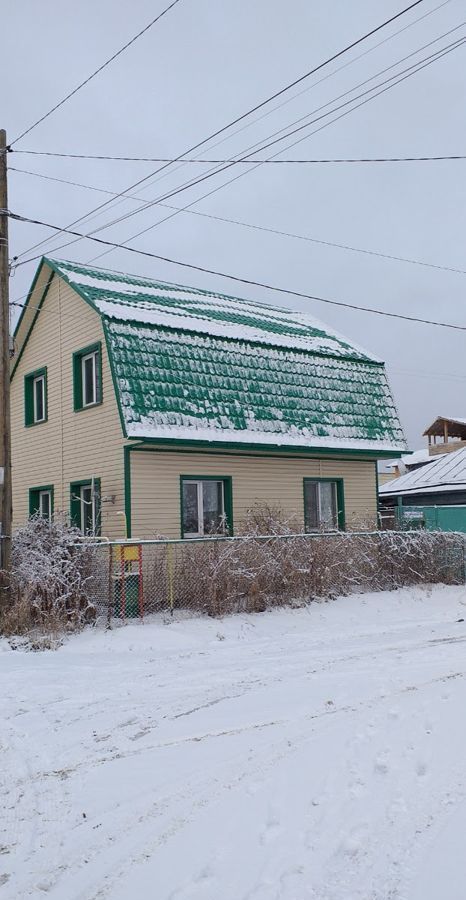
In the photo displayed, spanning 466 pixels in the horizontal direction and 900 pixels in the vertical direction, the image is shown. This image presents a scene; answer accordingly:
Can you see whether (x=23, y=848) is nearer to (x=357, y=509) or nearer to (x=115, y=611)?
(x=115, y=611)

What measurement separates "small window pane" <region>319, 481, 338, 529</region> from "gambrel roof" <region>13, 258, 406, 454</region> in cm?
133

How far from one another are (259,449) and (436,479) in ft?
47.2

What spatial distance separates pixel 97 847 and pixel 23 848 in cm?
46

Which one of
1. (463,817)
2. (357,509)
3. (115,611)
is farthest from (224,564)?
(463,817)

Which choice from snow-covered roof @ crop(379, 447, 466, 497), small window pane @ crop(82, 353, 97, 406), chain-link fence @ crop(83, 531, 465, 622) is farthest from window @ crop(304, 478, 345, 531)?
snow-covered roof @ crop(379, 447, 466, 497)

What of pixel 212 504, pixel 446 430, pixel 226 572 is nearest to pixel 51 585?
pixel 226 572

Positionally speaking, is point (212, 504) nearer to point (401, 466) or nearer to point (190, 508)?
point (190, 508)

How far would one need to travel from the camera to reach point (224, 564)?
13656 mm

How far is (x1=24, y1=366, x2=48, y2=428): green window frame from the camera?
66.8 feet

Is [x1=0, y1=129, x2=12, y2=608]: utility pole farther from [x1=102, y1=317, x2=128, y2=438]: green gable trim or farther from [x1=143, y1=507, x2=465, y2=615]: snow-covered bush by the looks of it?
[x1=143, y1=507, x2=465, y2=615]: snow-covered bush

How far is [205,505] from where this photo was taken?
17.5 m

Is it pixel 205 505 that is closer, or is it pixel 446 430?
pixel 205 505

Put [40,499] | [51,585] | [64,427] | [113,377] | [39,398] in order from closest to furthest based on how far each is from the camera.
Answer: [51,585] → [113,377] → [64,427] → [40,499] → [39,398]


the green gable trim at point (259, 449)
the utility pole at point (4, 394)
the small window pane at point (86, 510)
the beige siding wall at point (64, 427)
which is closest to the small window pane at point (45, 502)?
the beige siding wall at point (64, 427)
